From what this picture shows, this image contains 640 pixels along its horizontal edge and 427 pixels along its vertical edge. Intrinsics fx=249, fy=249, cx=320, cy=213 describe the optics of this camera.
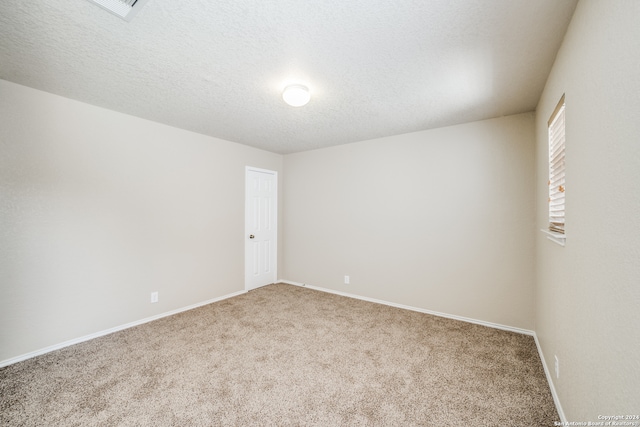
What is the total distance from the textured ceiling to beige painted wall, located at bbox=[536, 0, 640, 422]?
1.40 feet

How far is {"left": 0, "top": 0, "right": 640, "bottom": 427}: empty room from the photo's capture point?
1.36m

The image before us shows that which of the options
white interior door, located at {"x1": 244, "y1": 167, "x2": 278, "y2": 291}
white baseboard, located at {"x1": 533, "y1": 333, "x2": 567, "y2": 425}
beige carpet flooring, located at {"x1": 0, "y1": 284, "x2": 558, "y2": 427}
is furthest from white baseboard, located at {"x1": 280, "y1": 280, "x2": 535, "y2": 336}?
white interior door, located at {"x1": 244, "y1": 167, "x2": 278, "y2": 291}

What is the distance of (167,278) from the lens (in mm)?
3320

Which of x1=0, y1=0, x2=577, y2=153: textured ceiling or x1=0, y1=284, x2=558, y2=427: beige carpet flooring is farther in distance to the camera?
x1=0, y1=284, x2=558, y2=427: beige carpet flooring

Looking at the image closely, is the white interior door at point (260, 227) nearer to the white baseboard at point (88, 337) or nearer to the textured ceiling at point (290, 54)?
the white baseboard at point (88, 337)

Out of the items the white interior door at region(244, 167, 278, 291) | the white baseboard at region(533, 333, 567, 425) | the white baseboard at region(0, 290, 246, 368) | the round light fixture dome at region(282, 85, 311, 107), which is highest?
the round light fixture dome at region(282, 85, 311, 107)

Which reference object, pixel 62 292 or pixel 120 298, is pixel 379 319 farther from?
pixel 62 292

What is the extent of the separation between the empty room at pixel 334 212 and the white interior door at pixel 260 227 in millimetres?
172

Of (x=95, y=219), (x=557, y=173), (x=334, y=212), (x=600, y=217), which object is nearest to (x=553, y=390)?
(x=600, y=217)

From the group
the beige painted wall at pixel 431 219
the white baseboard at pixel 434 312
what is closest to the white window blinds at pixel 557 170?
the beige painted wall at pixel 431 219

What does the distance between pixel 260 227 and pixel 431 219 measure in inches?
114

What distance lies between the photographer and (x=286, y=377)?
81.5 inches

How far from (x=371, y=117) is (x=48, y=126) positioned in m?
3.34

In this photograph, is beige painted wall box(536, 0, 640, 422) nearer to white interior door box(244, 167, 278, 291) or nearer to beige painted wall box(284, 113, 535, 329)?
beige painted wall box(284, 113, 535, 329)
